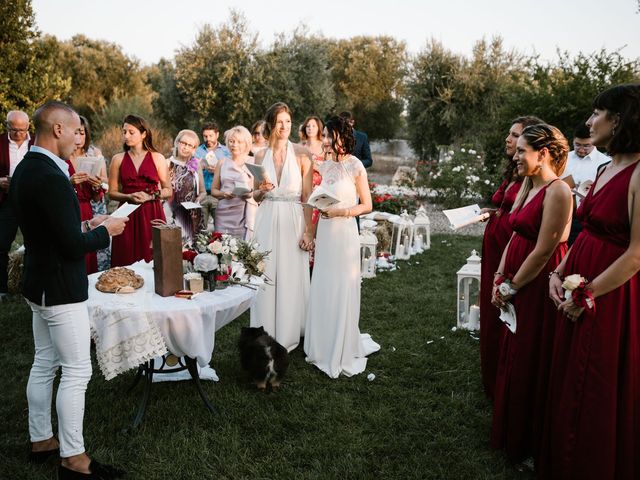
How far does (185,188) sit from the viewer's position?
7.02 meters

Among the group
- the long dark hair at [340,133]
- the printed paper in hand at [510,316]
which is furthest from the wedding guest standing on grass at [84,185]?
the printed paper in hand at [510,316]

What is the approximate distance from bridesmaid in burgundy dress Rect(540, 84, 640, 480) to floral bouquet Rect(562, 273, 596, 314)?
0.07ft

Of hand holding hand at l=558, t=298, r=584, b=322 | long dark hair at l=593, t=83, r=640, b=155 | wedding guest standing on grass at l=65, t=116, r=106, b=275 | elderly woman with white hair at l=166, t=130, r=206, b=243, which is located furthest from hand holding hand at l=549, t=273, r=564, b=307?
elderly woman with white hair at l=166, t=130, r=206, b=243

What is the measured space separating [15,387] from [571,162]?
272 inches

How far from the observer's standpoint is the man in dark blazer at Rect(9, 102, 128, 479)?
2650mm

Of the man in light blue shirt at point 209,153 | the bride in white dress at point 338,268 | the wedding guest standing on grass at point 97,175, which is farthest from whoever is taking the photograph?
the man in light blue shirt at point 209,153

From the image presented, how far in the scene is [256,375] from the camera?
4242mm

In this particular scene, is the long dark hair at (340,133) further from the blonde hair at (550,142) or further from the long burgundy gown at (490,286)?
the blonde hair at (550,142)

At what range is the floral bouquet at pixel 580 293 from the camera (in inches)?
98.6

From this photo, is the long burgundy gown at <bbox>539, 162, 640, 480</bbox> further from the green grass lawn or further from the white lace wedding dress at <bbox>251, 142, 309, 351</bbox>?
the white lace wedding dress at <bbox>251, 142, 309, 351</bbox>

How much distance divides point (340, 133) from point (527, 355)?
2.48 metres

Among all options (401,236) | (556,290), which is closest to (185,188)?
(401,236)

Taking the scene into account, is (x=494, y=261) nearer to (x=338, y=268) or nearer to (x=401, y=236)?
(x=338, y=268)

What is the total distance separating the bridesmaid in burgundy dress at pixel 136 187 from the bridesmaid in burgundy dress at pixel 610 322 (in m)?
4.30
